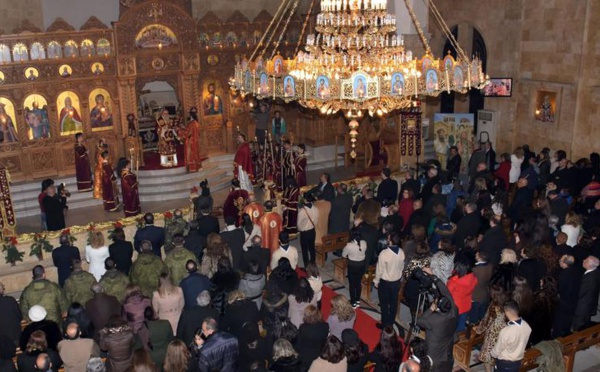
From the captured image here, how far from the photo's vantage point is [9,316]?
8.58m

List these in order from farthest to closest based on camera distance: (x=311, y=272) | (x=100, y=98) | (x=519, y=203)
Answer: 1. (x=100, y=98)
2. (x=519, y=203)
3. (x=311, y=272)

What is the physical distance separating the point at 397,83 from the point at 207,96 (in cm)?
1150

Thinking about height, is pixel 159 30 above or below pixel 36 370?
above

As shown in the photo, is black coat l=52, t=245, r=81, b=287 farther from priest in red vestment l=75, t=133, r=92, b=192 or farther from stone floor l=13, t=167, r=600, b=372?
priest in red vestment l=75, t=133, r=92, b=192

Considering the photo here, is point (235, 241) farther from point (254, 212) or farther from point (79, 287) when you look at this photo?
point (79, 287)

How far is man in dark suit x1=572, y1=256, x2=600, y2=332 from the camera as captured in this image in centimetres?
891

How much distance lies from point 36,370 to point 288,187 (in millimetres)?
7128

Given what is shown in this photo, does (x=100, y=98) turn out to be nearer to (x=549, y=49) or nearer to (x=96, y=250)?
(x=96, y=250)

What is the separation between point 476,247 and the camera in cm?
984

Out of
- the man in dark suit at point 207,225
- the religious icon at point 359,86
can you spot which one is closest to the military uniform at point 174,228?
the man in dark suit at point 207,225

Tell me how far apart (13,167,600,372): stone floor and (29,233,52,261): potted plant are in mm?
3924

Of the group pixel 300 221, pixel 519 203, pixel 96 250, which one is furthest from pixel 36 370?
pixel 519 203

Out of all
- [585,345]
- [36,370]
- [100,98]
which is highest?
[100,98]

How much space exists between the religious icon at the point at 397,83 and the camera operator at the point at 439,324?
2527mm
